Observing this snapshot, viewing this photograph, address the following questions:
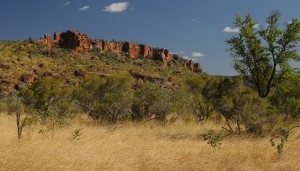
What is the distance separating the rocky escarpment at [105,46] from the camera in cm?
8631

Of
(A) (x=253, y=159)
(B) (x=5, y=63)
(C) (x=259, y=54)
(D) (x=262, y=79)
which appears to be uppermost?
(B) (x=5, y=63)

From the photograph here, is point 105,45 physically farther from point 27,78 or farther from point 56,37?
point 27,78

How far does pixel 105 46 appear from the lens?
10294cm

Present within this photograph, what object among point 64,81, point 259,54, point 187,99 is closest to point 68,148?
point 259,54

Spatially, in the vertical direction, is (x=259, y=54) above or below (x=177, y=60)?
below

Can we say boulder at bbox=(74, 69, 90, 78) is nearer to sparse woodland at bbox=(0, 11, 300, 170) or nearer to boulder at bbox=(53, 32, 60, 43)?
sparse woodland at bbox=(0, 11, 300, 170)

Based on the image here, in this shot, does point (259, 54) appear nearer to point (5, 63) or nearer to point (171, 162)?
point (171, 162)

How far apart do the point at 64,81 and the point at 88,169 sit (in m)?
48.4

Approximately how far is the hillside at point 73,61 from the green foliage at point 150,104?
10.8 m

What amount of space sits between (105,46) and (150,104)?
3335 inches

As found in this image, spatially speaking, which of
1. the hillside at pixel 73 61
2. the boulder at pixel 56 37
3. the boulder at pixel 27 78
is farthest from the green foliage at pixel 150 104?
the boulder at pixel 56 37

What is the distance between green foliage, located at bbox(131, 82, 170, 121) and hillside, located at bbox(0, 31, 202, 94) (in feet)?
35.4

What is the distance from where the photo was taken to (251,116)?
43.6 ft

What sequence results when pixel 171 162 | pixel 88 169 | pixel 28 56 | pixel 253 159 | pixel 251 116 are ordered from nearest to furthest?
pixel 88 169, pixel 171 162, pixel 253 159, pixel 251 116, pixel 28 56
